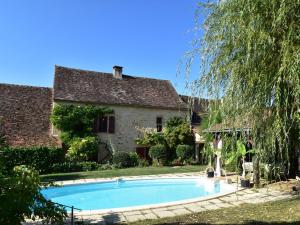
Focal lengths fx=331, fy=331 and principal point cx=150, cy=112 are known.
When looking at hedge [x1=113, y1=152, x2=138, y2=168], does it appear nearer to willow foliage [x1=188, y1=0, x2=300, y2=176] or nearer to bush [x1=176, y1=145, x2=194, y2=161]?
bush [x1=176, y1=145, x2=194, y2=161]

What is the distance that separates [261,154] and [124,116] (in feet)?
66.5

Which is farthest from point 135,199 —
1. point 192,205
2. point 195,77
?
point 195,77

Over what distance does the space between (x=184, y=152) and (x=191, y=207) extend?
1490 centimetres

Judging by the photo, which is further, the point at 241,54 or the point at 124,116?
the point at 124,116

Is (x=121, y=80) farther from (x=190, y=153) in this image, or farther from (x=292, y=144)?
(x=292, y=144)

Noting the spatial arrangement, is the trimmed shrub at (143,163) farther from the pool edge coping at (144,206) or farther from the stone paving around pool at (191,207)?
the stone paving around pool at (191,207)

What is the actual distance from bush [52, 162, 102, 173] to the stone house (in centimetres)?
217

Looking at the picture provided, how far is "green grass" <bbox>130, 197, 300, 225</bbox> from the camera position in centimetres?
710

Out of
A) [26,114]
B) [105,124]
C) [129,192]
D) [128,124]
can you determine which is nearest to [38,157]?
[26,114]

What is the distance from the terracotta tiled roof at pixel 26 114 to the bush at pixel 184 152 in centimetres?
854

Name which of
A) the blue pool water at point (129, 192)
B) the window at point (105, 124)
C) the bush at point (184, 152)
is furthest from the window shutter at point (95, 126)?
the blue pool water at point (129, 192)

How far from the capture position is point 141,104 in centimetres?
2594

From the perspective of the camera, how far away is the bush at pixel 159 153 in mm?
23500

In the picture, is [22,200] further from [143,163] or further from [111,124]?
[111,124]
